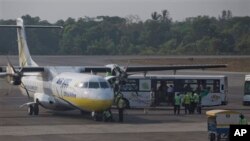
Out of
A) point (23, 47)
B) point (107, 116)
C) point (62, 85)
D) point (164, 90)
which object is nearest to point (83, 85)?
point (107, 116)

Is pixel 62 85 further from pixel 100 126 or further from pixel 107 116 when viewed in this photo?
pixel 100 126

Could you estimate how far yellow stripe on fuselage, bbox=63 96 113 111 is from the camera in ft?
103

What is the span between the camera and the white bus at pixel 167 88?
132 feet

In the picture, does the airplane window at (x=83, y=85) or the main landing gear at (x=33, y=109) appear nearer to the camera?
the airplane window at (x=83, y=85)

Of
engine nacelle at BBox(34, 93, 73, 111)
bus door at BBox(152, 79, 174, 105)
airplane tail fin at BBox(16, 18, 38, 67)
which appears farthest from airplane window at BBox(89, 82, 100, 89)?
airplane tail fin at BBox(16, 18, 38, 67)

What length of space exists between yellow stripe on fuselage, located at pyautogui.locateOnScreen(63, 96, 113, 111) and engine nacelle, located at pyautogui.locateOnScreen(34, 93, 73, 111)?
1.52 metres

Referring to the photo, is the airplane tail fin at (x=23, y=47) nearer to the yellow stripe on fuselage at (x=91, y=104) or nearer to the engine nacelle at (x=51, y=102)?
the engine nacelle at (x=51, y=102)

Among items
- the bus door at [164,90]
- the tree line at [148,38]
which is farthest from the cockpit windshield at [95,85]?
the tree line at [148,38]

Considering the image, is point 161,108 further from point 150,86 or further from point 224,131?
point 224,131

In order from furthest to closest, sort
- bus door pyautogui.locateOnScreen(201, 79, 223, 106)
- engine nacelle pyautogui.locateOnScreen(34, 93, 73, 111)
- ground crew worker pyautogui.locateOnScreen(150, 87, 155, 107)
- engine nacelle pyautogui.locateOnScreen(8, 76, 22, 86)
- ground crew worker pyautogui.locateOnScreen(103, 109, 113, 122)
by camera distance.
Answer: bus door pyautogui.locateOnScreen(201, 79, 223, 106) < ground crew worker pyautogui.locateOnScreen(150, 87, 155, 107) < engine nacelle pyautogui.locateOnScreen(8, 76, 22, 86) < engine nacelle pyautogui.locateOnScreen(34, 93, 73, 111) < ground crew worker pyautogui.locateOnScreen(103, 109, 113, 122)

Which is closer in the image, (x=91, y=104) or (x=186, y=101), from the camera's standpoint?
(x=91, y=104)

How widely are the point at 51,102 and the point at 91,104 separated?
448cm

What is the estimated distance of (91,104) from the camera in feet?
104

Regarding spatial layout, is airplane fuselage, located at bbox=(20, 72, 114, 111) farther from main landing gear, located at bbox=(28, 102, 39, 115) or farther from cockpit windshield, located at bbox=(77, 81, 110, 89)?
main landing gear, located at bbox=(28, 102, 39, 115)
